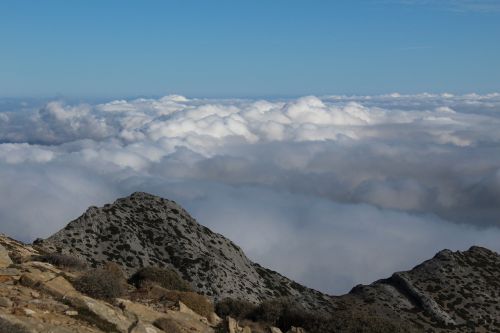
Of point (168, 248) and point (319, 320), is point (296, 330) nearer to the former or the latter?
point (319, 320)

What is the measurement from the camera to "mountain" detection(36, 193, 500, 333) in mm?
63844

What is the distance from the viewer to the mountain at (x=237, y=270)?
63.8m

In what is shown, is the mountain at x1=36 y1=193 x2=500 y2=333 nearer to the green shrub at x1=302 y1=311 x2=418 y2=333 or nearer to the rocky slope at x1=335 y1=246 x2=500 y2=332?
the rocky slope at x1=335 y1=246 x2=500 y2=332

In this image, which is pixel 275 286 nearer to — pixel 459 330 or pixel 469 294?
pixel 459 330

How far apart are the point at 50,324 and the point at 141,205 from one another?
5970 cm

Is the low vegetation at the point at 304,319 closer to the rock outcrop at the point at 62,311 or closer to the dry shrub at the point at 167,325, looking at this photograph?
the rock outcrop at the point at 62,311

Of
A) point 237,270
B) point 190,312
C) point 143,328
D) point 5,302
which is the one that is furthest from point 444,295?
point 5,302

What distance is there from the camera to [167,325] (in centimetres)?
2247

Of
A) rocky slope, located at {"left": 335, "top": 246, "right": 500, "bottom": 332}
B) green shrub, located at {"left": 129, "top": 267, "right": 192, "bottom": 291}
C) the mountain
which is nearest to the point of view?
green shrub, located at {"left": 129, "top": 267, "right": 192, "bottom": 291}

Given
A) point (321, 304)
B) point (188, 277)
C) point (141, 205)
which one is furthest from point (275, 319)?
point (141, 205)

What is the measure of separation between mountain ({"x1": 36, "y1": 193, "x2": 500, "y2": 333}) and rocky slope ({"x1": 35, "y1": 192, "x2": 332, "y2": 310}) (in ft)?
0.40

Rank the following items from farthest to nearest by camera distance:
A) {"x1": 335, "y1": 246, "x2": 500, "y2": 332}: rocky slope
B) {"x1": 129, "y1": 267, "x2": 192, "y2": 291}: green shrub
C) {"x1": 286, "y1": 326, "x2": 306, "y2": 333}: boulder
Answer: {"x1": 335, "y1": 246, "x2": 500, "y2": 332}: rocky slope
{"x1": 129, "y1": 267, "x2": 192, "y2": 291}: green shrub
{"x1": 286, "y1": 326, "x2": 306, "y2": 333}: boulder

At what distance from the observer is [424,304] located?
266ft

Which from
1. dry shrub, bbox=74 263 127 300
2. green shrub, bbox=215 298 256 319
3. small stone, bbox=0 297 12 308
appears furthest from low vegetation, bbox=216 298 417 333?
small stone, bbox=0 297 12 308
